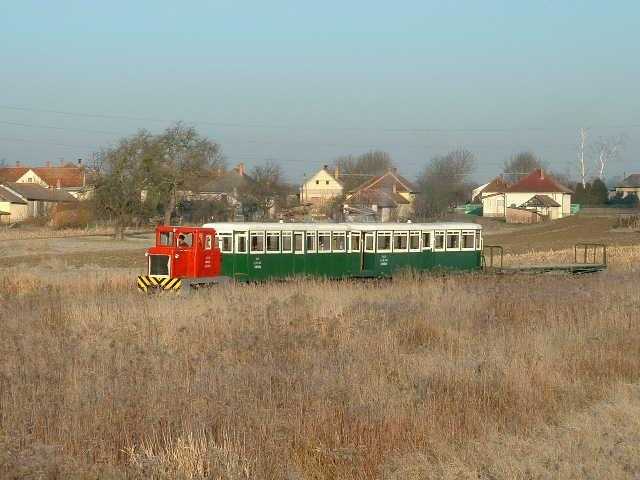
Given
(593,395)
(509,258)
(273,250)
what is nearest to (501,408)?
(593,395)

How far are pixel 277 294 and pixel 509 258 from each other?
1065 inches

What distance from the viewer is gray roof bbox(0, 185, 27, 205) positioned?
89250mm

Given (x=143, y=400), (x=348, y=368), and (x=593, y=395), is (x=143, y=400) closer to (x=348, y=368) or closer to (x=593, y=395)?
(x=348, y=368)

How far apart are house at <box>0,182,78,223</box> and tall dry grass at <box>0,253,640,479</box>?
77526mm

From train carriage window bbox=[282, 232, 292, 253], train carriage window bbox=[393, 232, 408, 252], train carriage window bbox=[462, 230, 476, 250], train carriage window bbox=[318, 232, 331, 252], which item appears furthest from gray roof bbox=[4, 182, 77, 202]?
train carriage window bbox=[282, 232, 292, 253]

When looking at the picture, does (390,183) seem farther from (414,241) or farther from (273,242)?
(273,242)

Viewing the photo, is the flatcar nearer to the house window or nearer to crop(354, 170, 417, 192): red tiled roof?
the house window

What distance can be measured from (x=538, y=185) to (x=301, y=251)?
8089cm

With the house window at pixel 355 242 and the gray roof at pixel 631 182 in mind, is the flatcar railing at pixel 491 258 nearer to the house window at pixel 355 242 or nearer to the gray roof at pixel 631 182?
the house window at pixel 355 242

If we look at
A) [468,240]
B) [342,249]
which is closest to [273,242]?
[342,249]

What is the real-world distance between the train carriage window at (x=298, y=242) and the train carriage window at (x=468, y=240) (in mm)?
7539

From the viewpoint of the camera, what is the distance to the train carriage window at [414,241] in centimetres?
3092

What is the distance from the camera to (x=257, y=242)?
26.9 m

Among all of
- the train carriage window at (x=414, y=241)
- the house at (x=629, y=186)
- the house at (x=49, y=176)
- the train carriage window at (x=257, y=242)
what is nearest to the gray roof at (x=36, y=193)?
the house at (x=49, y=176)
